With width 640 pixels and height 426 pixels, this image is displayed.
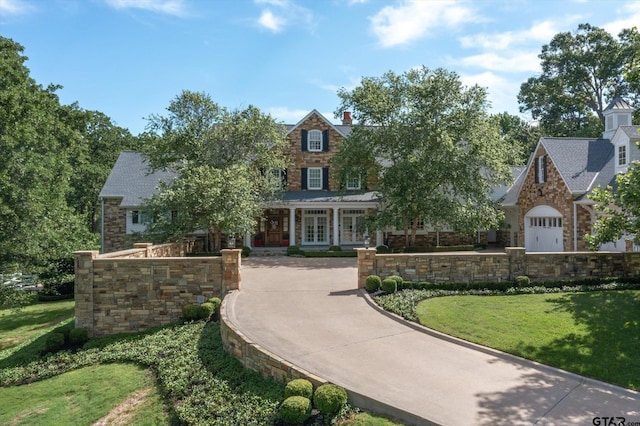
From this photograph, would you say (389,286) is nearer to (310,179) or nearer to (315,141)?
(310,179)

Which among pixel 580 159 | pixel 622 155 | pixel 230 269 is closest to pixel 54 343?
pixel 230 269

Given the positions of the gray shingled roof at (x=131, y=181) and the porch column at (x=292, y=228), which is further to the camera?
the gray shingled roof at (x=131, y=181)

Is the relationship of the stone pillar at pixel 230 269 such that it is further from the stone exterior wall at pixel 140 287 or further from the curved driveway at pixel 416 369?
the curved driveway at pixel 416 369

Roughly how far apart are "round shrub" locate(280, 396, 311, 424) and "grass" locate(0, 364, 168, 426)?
270cm

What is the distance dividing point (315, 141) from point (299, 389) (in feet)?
75.0

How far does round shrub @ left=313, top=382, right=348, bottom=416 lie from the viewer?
6.27 meters

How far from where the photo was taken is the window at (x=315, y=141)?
2819cm

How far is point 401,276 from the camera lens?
13562 mm

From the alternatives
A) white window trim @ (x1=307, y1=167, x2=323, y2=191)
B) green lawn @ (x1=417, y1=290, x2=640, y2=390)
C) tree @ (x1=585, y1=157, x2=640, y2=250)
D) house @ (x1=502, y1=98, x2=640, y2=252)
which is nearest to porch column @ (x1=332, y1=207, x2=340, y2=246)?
white window trim @ (x1=307, y1=167, x2=323, y2=191)

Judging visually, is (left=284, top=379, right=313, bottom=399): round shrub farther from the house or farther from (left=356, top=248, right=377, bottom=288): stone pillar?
the house

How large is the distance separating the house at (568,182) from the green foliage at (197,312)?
17.5 metres

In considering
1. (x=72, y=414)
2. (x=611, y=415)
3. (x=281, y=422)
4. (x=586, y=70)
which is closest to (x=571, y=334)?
(x=611, y=415)

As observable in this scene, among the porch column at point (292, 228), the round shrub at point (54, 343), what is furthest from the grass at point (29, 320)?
the porch column at point (292, 228)

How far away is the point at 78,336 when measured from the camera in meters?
12.5
